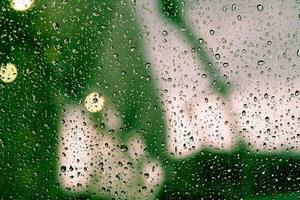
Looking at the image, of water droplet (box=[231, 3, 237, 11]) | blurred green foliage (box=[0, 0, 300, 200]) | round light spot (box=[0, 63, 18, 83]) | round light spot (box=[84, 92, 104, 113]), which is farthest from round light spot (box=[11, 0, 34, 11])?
water droplet (box=[231, 3, 237, 11])

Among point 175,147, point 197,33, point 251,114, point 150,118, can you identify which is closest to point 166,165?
point 175,147

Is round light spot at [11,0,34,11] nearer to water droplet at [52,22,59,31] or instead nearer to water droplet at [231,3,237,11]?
water droplet at [52,22,59,31]

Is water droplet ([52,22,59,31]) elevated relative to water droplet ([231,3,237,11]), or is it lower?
lower

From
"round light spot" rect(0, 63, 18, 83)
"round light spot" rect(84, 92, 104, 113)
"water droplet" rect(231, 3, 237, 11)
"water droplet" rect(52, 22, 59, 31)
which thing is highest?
"water droplet" rect(231, 3, 237, 11)

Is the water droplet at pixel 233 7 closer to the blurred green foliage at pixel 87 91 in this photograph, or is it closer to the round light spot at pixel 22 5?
the blurred green foliage at pixel 87 91

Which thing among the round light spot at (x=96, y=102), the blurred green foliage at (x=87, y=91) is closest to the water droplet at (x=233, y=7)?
the blurred green foliage at (x=87, y=91)

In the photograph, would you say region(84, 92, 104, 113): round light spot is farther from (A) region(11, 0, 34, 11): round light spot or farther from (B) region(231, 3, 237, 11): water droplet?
(B) region(231, 3, 237, 11): water droplet

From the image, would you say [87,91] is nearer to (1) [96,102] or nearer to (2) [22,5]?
(1) [96,102]
